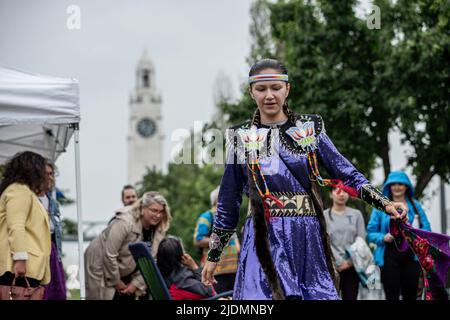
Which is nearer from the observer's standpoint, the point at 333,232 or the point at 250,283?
the point at 250,283

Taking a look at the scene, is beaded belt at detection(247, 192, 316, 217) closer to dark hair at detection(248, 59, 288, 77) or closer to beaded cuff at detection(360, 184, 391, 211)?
beaded cuff at detection(360, 184, 391, 211)

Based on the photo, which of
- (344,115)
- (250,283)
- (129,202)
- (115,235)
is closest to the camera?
(250,283)

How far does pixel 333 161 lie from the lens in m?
5.61

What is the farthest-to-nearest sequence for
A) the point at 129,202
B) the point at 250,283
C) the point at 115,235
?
1. the point at 129,202
2. the point at 115,235
3. the point at 250,283

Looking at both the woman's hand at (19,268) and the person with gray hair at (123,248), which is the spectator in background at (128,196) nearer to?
the person with gray hair at (123,248)

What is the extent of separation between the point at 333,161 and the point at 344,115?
460 inches

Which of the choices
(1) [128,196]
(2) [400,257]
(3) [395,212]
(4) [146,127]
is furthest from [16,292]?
(4) [146,127]

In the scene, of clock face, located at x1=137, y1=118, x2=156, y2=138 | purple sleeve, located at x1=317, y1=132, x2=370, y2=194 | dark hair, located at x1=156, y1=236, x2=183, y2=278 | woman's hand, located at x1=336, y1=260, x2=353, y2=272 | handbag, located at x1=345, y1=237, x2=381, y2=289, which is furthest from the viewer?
clock face, located at x1=137, y1=118, x2=156, y2=138

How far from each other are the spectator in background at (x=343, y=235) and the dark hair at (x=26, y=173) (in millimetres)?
3569

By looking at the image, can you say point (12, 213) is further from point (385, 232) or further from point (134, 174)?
point (134, 174)

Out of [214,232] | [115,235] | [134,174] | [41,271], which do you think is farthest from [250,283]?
[134,174]

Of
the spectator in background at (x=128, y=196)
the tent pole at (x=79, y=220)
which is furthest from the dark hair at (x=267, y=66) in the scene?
the spectator in background at (x=128, y=196)

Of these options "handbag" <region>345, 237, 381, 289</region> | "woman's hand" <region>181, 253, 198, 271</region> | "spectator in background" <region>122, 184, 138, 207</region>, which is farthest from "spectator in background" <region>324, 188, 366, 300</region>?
"spectator in background" <region>122, 184, 138, 207</region>

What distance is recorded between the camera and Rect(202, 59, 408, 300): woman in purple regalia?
5336 millimetres
